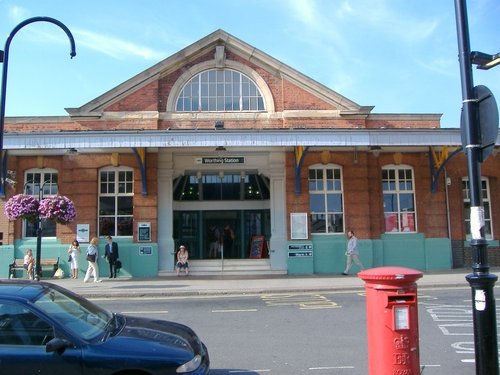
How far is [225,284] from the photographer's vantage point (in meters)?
16.8

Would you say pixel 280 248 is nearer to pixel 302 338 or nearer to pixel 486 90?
pixel 302 338

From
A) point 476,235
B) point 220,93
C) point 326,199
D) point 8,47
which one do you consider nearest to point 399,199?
point 326,199

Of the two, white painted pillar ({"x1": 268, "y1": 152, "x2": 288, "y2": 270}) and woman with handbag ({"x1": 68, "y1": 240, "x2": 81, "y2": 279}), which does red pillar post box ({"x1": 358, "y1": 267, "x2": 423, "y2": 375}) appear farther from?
woman with handbag ({"x1": 68, "y1": 240, "x2": 81, "y2": 279})

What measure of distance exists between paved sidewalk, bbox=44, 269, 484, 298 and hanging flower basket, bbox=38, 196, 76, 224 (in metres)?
2.36

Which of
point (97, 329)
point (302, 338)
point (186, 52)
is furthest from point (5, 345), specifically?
point (186, 52)

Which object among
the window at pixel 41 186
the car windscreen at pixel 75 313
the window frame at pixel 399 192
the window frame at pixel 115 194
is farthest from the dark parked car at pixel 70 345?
the window frame at pixel 399 192

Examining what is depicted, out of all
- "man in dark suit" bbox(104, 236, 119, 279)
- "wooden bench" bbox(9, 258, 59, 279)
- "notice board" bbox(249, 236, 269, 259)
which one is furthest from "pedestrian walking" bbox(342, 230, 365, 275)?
"wooden bench" bbox(9, 258, 59, 279)

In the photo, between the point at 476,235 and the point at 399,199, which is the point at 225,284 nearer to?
the point at 399,199

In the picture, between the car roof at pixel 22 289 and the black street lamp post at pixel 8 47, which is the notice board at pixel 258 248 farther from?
the car roof at pixel 22 289

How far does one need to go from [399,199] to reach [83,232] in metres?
13.3

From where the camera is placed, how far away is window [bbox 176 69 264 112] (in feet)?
68.8

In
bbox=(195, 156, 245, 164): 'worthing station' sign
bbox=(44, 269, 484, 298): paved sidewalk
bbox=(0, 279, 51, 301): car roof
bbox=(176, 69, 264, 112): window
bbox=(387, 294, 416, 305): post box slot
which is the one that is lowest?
bbox=(44, 269, 484, 298): paved sidewalk

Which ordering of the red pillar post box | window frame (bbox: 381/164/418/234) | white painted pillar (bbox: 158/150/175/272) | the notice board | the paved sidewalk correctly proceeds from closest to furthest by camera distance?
the red pillar post box < the paved sidewalk < white painted pillar (bbox: 158/150/175/272) < window frame (bbox: 381/164/418/234) < the notice board

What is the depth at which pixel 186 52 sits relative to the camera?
20672 millimetres
